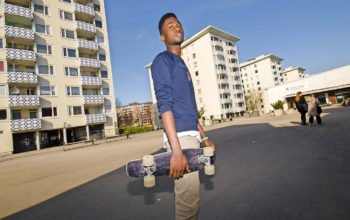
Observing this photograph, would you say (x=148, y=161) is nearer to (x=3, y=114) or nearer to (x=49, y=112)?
(x=3, y=114)

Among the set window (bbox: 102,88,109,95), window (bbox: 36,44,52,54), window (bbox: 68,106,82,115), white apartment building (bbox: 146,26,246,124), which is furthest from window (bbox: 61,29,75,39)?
white apartment building (bbox: 146,26,246,124)

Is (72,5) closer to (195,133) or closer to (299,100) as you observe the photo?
(299,100)

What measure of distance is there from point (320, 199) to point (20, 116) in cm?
3283

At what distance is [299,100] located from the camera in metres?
11.8

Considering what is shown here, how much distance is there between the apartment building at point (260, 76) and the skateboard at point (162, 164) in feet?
271

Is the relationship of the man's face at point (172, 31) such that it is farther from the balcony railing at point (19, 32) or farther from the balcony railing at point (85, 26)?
the balcony railing at point (85, 26)

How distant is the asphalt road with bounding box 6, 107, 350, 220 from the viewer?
2.86 metres

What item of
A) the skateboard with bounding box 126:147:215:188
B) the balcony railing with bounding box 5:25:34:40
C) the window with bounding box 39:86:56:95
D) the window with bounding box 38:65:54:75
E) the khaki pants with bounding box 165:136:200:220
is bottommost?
the khaki pants with bounding box 165:136:200:220

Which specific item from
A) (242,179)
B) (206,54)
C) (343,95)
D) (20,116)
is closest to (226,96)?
(206,54)

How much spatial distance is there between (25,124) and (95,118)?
29.5ft

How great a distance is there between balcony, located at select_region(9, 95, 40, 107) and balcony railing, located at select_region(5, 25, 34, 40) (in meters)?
7.83

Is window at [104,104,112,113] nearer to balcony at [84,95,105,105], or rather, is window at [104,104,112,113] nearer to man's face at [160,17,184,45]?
balcony at [84,95,105,105]

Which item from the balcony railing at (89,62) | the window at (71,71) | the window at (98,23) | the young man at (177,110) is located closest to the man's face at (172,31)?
the young man at (177,110)

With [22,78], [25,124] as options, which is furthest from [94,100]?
[25,124]
